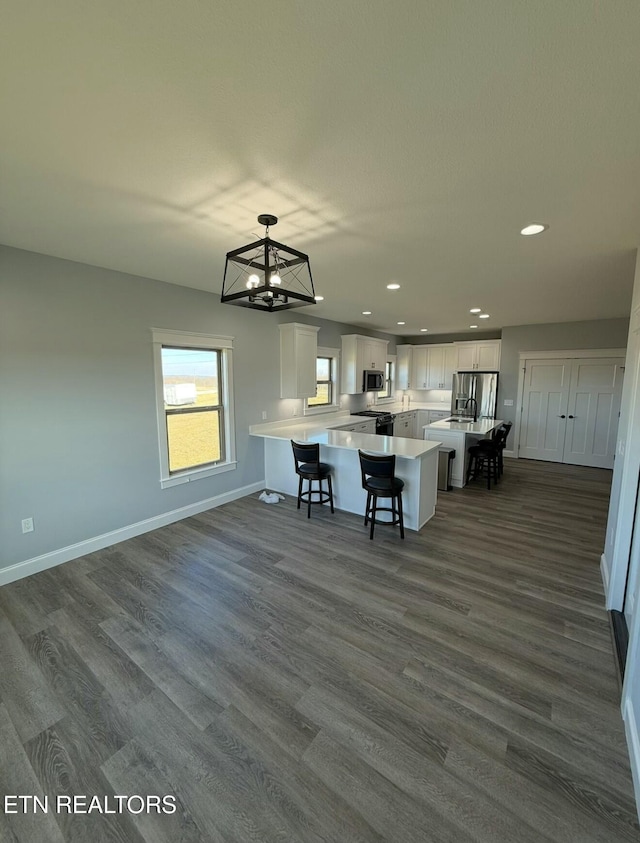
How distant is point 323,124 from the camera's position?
1384mm

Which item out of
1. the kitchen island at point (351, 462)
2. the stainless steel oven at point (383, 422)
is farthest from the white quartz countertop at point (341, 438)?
the stainless steel oven at point (383, 422)

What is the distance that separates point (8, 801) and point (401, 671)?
1.83 m

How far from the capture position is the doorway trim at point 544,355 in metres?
5.86

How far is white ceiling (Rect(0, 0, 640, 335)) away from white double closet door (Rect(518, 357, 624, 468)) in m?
4.27

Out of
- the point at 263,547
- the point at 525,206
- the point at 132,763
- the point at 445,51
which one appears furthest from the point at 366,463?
the point at 445,51

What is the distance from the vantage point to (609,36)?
3.29ft

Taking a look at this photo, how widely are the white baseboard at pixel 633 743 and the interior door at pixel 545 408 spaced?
5773 millimetres

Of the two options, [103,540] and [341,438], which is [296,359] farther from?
[103,540]

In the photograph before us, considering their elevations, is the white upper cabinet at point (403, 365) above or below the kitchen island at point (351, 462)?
above

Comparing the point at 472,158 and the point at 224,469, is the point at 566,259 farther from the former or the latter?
the point at 224,469

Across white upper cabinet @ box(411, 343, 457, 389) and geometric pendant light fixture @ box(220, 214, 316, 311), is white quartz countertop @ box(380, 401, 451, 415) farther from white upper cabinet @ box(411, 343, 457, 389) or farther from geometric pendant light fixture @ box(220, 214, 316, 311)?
geometric pendant light fixture @ box(220, 214, 316, 311)

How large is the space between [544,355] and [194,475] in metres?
6.50

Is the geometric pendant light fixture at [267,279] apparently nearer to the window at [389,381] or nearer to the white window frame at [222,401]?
the white window frame at [222,401]

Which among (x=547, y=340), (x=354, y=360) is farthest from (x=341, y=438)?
A: (x=547, y=340)
